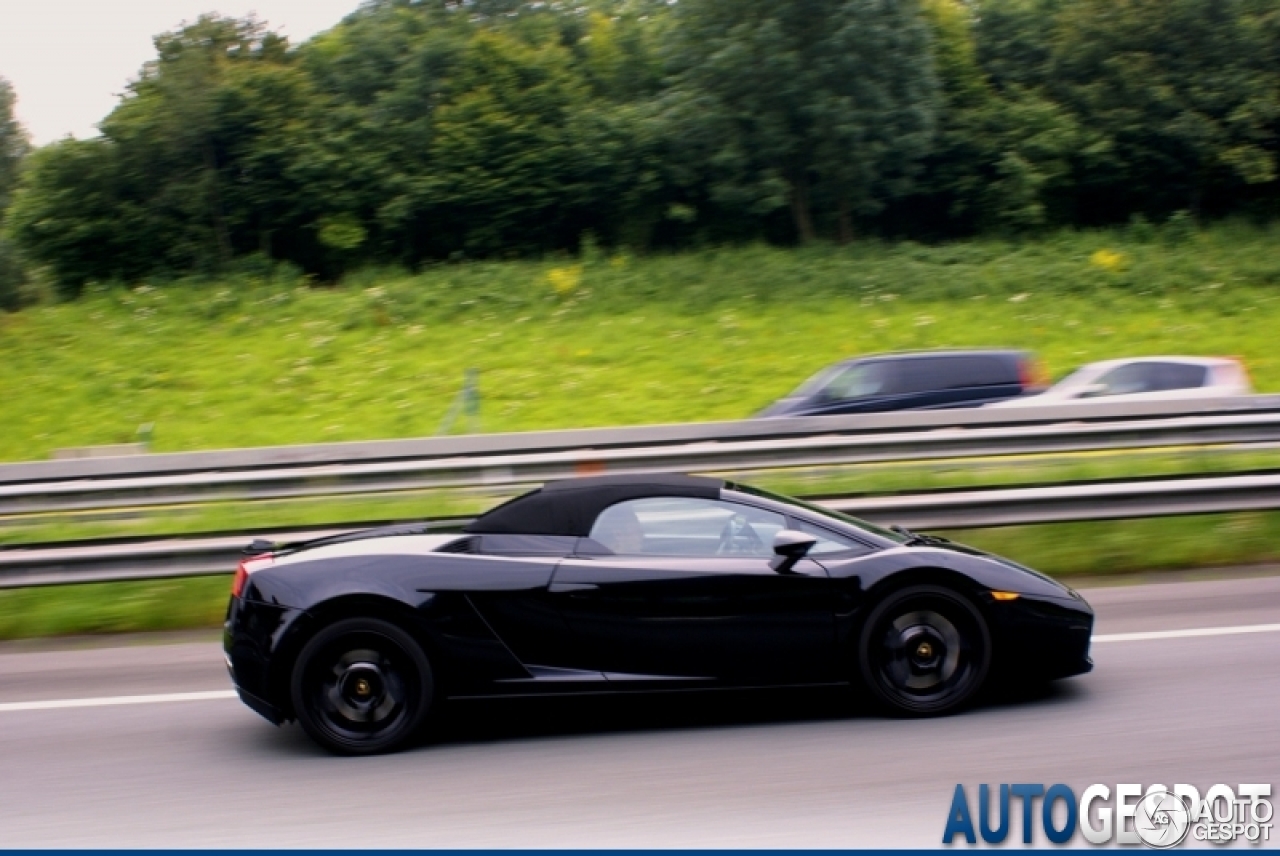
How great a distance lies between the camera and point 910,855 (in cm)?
Answer: 466

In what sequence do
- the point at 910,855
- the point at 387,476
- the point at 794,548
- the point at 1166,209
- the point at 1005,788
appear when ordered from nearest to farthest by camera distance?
the point at 910,855 → the point at 1005,788 → the point at 794,548 → the point at 387,476 → the point at 1166,209

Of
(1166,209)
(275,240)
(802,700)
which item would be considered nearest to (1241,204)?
(1166,209)

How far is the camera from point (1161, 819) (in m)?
4.93

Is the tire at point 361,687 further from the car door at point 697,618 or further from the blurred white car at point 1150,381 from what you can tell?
the blurred white car at point 1150,381

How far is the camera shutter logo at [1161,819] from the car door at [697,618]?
1.47 meters

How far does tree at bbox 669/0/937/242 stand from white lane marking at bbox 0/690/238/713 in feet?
92.8

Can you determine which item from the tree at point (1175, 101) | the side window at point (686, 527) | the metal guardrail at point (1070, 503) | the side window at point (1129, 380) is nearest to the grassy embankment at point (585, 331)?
the tree at point (1175, 101)

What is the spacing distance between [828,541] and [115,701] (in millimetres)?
3824

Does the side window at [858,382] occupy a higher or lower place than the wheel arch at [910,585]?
higher

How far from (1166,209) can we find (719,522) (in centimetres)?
3439

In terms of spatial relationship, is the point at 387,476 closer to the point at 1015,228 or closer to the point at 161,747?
the point at 161,747

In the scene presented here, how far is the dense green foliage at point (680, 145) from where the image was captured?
33875mm

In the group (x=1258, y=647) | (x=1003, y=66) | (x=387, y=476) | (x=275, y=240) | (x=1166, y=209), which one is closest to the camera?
(x=1258, y=647)

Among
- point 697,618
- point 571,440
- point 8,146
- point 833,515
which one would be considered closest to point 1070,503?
point 833,515
